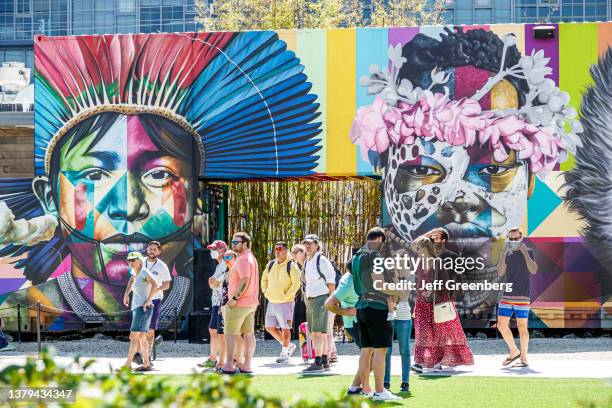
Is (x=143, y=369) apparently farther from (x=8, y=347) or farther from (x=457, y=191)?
(x=457, y=191)

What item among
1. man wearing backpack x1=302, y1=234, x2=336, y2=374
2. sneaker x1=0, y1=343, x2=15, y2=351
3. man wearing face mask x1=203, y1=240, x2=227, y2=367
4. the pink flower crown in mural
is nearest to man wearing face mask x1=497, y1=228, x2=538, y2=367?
man wearing backpack x1=302, y1=234, x2=336, y2=374

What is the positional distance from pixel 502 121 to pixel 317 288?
598 centimetres

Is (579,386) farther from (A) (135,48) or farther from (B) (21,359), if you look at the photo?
(A) (135,48)

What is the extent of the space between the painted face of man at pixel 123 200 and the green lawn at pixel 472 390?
21.4ft

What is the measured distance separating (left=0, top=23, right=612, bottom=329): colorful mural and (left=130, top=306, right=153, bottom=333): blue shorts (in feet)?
16.9

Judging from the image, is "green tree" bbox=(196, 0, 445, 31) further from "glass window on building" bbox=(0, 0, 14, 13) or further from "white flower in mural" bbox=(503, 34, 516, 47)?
"glass window on building" bbox=(0, 0, 14, 13)

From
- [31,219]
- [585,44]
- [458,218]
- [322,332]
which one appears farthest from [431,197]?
[31,219]

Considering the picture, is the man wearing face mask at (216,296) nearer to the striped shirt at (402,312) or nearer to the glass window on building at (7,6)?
the striped shirt at (402,312)

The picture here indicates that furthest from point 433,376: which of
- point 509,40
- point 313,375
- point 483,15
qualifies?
point 483,15

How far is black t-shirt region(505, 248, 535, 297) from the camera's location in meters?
15.5

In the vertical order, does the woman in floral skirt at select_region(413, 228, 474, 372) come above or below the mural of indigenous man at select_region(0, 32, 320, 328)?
below

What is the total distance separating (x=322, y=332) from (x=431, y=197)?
534 cm

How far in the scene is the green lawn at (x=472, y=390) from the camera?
1232 cm

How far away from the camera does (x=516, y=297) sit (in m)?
15.8
